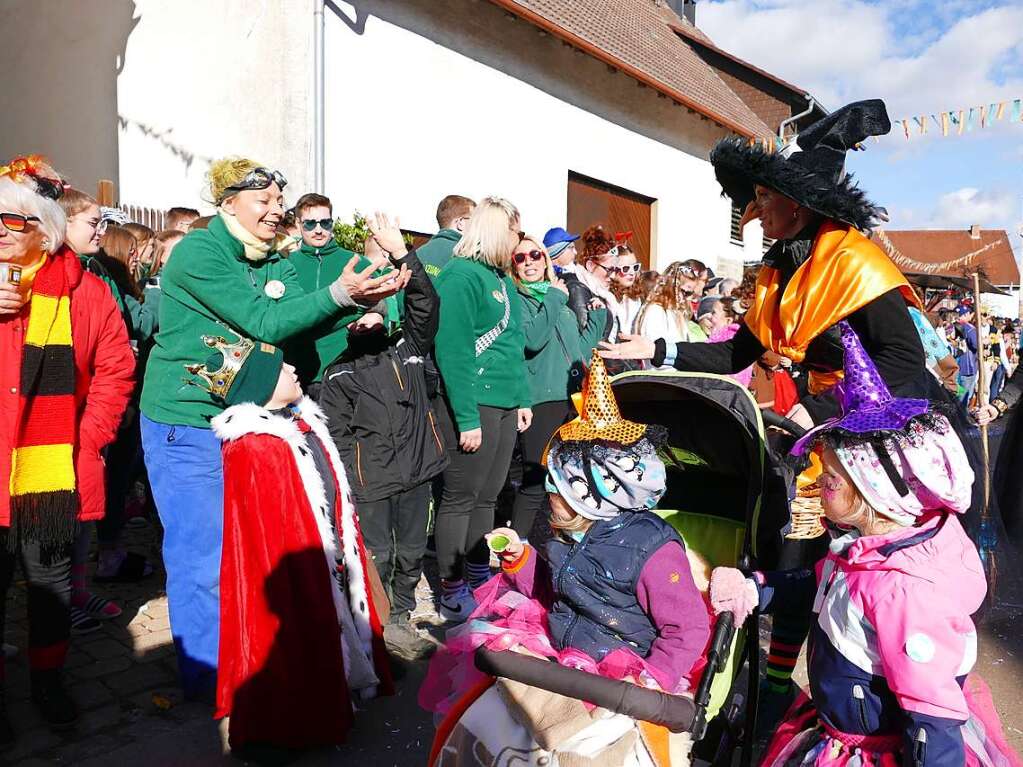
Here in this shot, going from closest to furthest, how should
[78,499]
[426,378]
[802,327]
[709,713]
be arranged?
[709,713]
[802,327]
[78,499]
[426,378]

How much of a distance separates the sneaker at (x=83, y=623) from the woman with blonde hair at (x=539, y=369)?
2442mm

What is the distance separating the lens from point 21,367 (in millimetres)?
3018

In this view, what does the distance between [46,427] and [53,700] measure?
3.72ft

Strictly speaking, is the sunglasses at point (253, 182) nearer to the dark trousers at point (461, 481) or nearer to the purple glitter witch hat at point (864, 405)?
the dark trousers at point (461, 481)

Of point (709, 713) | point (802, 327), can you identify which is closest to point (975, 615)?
point (709, 713)

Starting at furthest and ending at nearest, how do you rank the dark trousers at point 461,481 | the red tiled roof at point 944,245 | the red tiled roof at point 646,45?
the red tiled roof at point 944,245, the red tiled roof at point 646,45, the dark trousers at point 461,481

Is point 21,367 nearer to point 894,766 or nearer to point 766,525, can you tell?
point 766,525

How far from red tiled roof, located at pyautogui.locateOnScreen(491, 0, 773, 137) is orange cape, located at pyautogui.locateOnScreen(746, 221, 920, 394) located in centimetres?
860

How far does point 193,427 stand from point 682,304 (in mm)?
4291

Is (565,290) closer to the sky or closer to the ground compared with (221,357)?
closer to the sky

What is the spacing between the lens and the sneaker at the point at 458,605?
432 cm

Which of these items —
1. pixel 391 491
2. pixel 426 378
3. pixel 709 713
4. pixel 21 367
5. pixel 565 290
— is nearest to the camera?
pixel 709 713

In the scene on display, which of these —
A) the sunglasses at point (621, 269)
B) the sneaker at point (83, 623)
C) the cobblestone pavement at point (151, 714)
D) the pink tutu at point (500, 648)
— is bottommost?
the cobblestone pavement at point (151, 714)

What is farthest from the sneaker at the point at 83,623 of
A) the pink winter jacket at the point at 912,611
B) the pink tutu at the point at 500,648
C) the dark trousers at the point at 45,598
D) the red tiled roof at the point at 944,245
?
the red tiled roof at the point at 944,245
